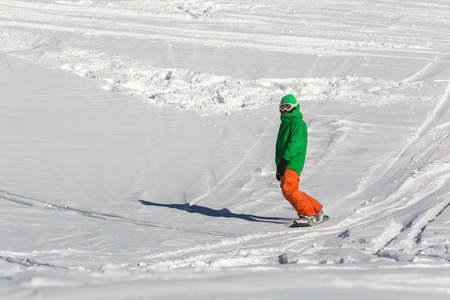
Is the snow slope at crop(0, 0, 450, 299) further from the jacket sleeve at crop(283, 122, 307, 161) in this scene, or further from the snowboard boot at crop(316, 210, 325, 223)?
the jacket sleeve at crop(283, 122, 307, 161)

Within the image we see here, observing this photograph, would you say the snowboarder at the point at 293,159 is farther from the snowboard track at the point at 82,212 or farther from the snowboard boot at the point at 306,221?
the snowboard track at the point at 82,212

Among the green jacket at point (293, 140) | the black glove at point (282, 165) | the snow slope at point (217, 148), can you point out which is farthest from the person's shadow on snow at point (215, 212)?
the green jacket at point (293, 140)

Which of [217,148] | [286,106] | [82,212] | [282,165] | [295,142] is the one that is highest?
[217,148]

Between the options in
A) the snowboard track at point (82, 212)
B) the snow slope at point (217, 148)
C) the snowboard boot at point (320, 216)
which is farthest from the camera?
the snowboard boot at point (320, 216)

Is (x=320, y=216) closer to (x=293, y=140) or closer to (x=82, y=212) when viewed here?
(x=293, y=140)

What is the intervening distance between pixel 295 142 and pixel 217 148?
331 centimetres

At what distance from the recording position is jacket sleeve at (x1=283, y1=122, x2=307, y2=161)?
6.82m

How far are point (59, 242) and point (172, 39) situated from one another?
34.7ft

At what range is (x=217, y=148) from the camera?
395 inches

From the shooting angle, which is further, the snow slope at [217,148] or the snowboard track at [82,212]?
the snowboard track at [82,212]

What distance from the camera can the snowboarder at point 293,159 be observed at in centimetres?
683

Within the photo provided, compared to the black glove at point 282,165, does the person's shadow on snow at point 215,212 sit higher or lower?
lower

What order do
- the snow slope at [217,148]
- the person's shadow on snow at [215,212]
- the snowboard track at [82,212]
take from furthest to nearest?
the person's shadow on snow at [215,212] < the snowboard track at [82,212] < the snow slope at [217,148]

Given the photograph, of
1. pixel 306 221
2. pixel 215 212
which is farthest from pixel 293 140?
pixel 215 212
